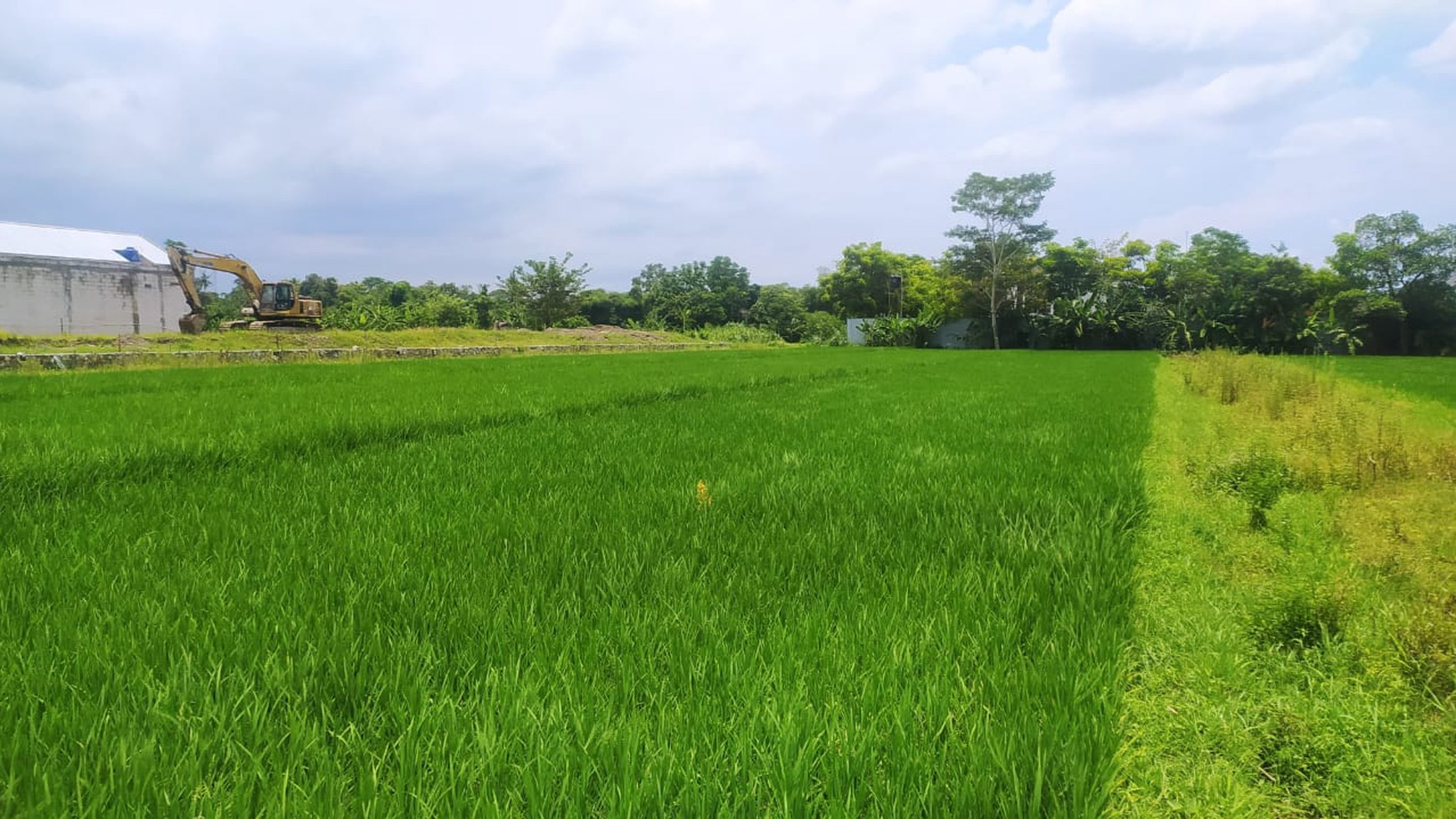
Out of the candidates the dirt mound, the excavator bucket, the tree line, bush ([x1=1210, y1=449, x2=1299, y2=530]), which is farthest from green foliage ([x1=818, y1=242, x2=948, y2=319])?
bush ([x1=1210, y1=449, x2=1299, y2=530])

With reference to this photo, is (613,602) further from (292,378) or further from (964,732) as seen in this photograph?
(292,378)

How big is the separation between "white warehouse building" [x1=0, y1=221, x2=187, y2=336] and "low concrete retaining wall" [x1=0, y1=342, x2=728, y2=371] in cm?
1806

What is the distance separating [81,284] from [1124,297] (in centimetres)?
5055

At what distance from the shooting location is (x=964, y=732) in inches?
43.3

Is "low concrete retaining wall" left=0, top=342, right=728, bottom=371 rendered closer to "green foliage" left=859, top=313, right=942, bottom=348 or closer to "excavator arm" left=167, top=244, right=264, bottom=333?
"excavator arm" left=167, top=244, right=264, bottom=333

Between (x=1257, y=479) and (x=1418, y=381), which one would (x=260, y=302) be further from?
(x=1418, y=381)

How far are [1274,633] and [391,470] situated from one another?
3788 mm

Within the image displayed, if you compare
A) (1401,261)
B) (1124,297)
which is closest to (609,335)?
(1124,297)

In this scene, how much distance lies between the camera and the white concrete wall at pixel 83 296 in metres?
26.4

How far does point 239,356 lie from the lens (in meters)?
14.9

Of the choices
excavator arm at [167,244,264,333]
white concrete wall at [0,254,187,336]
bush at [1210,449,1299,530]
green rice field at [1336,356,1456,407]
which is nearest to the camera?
bush at [1210,449,1299,530]

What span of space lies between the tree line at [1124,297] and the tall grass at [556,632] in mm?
31849

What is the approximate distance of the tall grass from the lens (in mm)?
966

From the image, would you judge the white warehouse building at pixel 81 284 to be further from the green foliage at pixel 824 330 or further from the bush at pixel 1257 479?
the bush at pixel 1257 479
